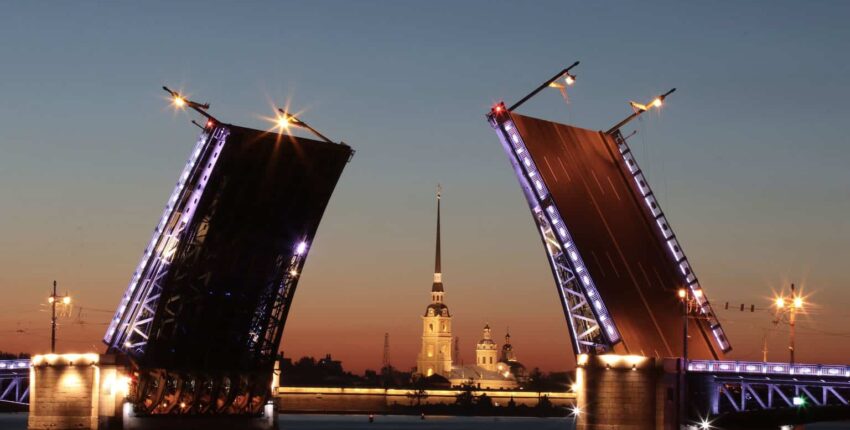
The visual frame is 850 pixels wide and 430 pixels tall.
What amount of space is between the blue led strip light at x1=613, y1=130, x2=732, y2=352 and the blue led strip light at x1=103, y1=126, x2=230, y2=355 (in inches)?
736

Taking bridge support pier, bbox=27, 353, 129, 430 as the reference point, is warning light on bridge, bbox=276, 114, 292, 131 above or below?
above

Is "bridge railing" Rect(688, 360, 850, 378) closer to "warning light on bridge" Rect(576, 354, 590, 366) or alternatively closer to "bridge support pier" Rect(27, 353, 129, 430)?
"warning light on bridge" Rect(576, 354, 590, 366)

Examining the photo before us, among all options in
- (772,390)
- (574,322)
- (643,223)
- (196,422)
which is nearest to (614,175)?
(643,223)

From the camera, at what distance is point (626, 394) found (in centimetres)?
6156

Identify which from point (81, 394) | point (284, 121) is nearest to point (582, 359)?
point (284, 121)

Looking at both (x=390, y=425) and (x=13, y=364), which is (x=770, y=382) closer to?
(x=13, y=364)

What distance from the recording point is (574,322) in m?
64.7

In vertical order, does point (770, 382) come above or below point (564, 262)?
below

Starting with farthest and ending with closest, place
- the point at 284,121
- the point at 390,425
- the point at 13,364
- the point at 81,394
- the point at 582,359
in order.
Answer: the point at 390,425 → the point at 13,364 → the point at 81,394 → the point at 284,121 → the point at 582,359

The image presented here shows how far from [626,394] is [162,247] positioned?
20.0 metres

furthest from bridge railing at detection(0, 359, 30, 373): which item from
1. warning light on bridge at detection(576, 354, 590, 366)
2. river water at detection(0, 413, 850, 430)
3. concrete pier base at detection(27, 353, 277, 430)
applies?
river water at detection(0, 413, 850, 430)

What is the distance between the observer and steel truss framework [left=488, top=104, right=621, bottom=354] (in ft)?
204

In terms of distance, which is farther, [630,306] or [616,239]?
[616,239]

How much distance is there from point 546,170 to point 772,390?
12685 millimetres
